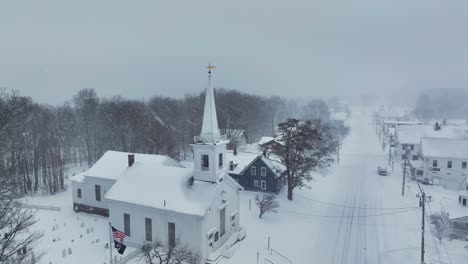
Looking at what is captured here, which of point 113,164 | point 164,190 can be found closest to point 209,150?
point 164,190

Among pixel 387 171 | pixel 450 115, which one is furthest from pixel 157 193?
pixel 450 115

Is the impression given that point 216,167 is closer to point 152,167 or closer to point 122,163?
point 152,167

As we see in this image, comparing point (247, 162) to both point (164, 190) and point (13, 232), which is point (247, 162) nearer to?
point (164, 190)

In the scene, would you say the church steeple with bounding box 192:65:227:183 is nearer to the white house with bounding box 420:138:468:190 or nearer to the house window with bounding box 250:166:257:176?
the house window with bounding box 250:166:257:176

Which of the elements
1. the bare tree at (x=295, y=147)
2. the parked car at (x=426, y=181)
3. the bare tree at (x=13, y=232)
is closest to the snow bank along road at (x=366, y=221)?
the parked car at (x=426, y=181)

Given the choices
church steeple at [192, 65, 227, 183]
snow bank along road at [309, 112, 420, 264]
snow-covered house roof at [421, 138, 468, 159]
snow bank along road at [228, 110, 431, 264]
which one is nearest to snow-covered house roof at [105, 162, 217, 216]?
church steeple at [192, 65, 227, 183]
